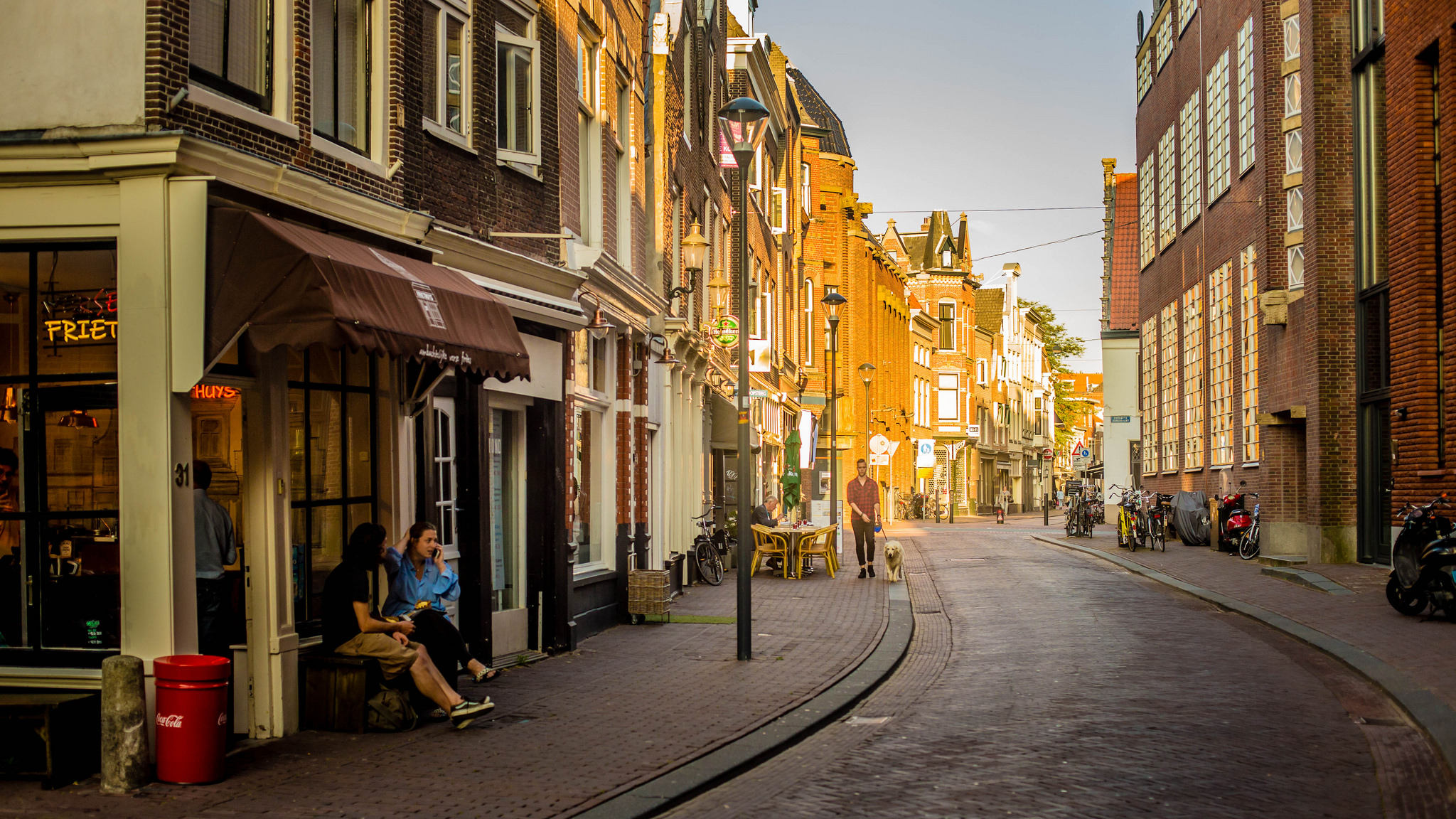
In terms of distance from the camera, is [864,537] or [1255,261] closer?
[864,537]

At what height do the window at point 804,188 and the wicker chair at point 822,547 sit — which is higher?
the window at point 804,188

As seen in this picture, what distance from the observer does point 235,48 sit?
8.74 metres

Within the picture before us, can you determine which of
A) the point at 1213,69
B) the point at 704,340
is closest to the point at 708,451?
the point at 704,340

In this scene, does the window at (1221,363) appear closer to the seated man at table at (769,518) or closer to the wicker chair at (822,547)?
the wicker chair at (822,547)

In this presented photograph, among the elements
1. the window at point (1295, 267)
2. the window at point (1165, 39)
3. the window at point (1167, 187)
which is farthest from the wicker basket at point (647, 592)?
the window at point (1165, 39)

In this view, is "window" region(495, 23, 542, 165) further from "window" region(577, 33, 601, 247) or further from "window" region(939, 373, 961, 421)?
"window" region(939, 373, 961, 421)

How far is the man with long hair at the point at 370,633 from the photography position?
9141 mm

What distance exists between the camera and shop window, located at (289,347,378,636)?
31.4 feet

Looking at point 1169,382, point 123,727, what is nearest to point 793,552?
point 123,727

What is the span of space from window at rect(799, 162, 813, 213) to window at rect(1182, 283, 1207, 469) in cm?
1243

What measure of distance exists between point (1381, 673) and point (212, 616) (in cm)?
880

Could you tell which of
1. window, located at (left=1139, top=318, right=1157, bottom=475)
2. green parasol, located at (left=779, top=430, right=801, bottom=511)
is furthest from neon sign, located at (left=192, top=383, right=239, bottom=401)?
window, located at (left=1139, top=318, right=1157, bottom=475)

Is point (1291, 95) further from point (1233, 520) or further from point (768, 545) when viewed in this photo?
point (768, 545)

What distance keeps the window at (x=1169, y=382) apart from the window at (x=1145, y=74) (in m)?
6.94
